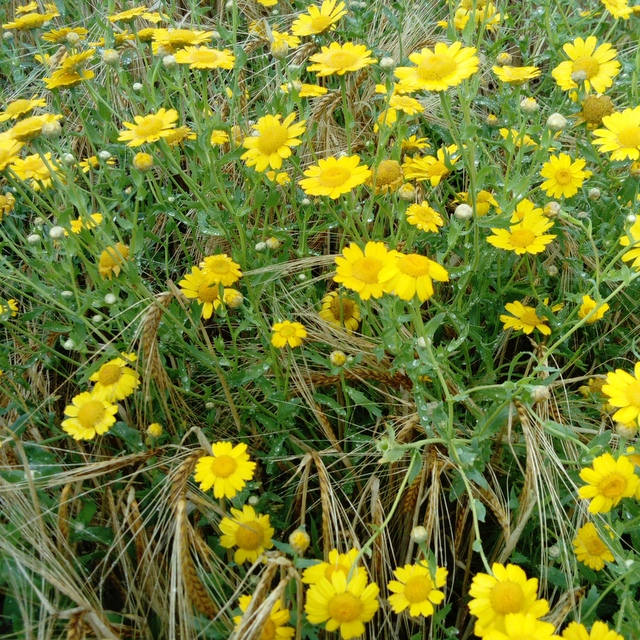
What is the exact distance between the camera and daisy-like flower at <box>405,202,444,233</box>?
86.5 inches

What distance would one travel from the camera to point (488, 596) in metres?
1.38

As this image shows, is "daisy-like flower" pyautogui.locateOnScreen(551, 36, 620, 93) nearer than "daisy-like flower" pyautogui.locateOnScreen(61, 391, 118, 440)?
No

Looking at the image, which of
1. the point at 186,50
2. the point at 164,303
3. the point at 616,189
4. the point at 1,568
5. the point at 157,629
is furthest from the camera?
the point at 616,189

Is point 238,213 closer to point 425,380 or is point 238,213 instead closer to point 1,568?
point 425,380

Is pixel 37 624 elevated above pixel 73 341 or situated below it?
below

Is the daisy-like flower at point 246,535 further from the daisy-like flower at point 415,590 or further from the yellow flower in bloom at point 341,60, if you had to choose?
the yellow flower in bloom at point 341,60

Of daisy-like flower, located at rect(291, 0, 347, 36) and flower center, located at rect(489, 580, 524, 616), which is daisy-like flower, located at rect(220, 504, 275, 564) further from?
daisy-like flower, located at rect(291, 0, 347, 36)

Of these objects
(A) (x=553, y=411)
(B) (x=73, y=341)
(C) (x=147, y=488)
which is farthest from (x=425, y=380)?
(B) (x=73, y=341)

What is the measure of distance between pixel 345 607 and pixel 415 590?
0.19m

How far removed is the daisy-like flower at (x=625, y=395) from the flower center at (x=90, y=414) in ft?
4.36

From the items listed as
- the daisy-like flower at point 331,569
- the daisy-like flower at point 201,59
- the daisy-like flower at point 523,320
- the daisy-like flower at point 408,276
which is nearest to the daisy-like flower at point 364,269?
the daisy-like flower at point 408,276

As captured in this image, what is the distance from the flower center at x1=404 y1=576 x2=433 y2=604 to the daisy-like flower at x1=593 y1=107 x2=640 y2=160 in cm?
140

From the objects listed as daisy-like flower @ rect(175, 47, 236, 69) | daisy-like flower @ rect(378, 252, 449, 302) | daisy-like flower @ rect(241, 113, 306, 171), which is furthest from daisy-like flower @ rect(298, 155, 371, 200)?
daisy-like flower @ rect(175, 47, 236, 69)

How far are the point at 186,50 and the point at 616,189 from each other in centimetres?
164
